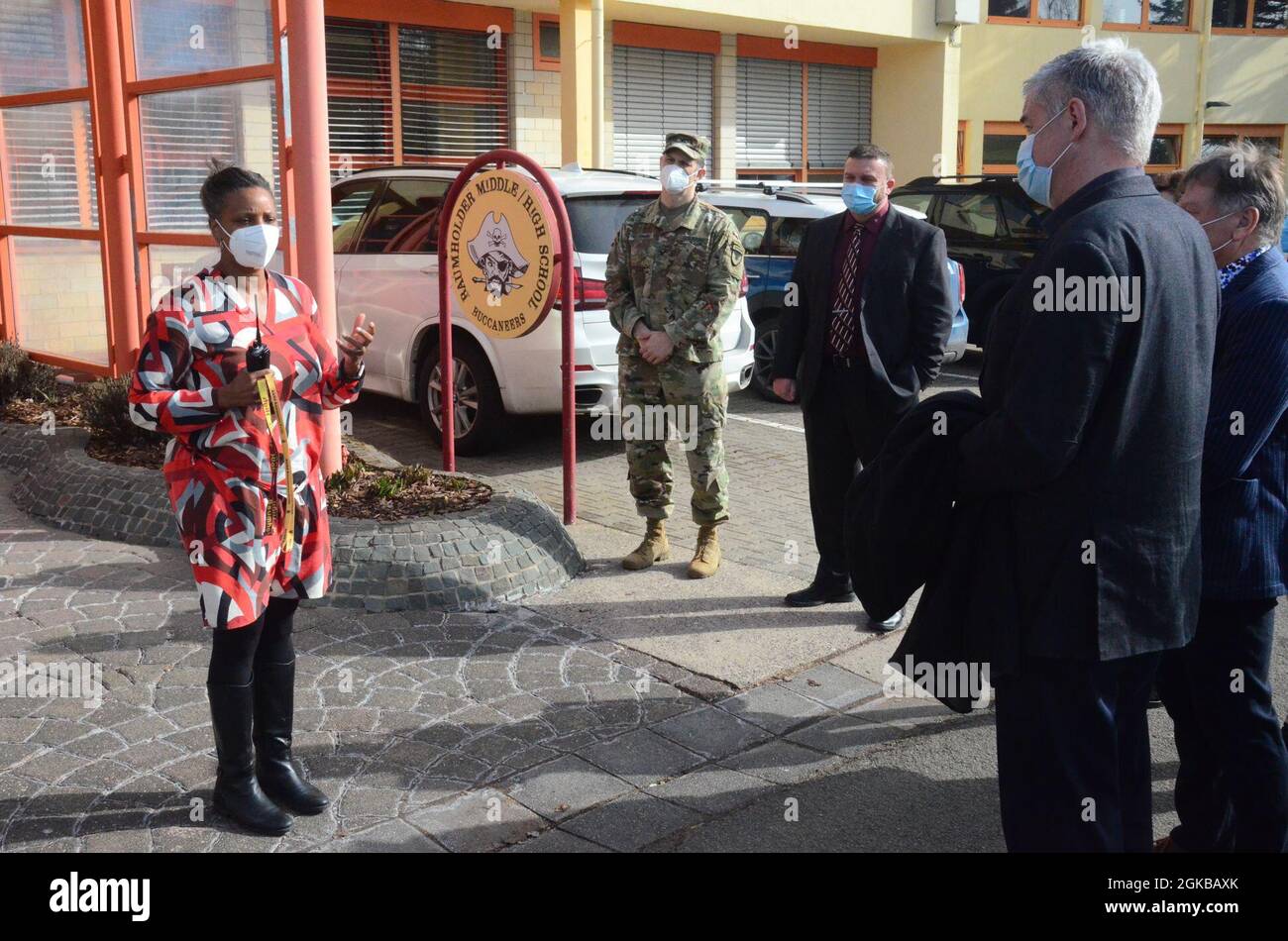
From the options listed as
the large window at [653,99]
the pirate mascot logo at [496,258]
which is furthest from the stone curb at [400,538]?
the large window at [653,99]

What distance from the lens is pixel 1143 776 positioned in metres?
→ 2.98

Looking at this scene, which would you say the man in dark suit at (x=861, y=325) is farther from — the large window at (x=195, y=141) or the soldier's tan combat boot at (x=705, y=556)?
the large window at (x=195, y=141)

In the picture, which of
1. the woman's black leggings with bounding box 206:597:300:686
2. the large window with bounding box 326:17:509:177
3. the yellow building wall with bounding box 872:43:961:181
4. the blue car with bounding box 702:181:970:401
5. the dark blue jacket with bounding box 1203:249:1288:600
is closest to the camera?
the dark blue jacket with bounding box 1203:249:1288:600

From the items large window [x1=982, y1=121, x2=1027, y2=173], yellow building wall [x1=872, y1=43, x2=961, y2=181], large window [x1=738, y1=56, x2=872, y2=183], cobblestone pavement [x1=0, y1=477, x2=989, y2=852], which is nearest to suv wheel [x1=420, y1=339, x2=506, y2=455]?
cobblestone pavement [x1=0, y1=477, x2=989, y2=852]

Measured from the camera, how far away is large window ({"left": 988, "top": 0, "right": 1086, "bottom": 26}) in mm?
21172

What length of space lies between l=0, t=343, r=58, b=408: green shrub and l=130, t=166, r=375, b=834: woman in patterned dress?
525 centimetres

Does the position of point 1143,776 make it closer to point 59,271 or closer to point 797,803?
point 797,803

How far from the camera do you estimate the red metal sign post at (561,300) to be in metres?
6.36

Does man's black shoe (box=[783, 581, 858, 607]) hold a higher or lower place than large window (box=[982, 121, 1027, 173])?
lower

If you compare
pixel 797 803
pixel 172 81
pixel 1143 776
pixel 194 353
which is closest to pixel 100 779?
pixel 194 353

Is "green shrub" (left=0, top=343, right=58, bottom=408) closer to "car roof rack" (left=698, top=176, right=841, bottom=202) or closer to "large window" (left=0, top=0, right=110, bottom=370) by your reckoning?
"large window" (left=0, top=0, right=110, bottom=370)

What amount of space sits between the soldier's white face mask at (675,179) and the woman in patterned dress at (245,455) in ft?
8.45

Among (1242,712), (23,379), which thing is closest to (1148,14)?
(23,379)

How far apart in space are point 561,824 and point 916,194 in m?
10.5
